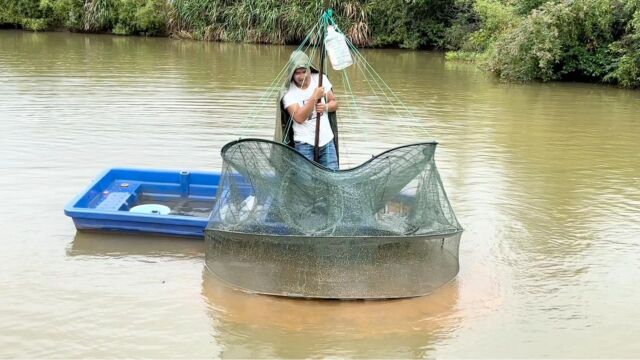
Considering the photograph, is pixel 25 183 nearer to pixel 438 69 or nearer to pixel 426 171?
pixel 426 171

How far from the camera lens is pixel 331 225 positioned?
16.0ft

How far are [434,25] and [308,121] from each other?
18.9 metres

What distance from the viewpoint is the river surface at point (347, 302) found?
452 centimetres

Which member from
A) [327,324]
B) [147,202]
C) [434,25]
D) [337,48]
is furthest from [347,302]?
[434,25]

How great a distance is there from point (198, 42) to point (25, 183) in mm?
17205

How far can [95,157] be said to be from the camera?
838cm

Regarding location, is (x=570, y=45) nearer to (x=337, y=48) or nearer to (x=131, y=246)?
(x=337, y=48)

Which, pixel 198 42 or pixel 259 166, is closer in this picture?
pixel 259 166

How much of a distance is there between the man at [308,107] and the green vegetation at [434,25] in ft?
34.4

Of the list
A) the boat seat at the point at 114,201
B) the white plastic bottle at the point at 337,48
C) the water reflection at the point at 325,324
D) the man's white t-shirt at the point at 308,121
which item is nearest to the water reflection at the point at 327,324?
the water reflection at the point at 325,324

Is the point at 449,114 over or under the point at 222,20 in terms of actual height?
under

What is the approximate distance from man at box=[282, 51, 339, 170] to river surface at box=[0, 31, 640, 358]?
1.25 meters

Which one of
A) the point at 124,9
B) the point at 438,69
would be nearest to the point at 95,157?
the point at 438,69

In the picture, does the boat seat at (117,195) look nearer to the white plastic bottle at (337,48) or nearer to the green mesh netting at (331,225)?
the green mesh netting at (331,225)
